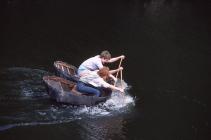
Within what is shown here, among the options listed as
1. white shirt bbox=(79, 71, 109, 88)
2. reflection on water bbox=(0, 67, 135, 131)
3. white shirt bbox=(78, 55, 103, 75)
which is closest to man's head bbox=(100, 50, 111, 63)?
white shirt bbox=(78, 55, 103, 75)

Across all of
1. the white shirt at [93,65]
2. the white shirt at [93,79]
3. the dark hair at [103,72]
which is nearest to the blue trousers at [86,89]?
the white shirt at [93,79]

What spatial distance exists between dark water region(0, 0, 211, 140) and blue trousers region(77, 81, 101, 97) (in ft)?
2.09

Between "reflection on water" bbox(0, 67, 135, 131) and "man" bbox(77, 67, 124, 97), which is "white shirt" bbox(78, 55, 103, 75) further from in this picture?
"reflection on water" bbox(0, 67, 135, 131)

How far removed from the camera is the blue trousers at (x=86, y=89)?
1692 cm

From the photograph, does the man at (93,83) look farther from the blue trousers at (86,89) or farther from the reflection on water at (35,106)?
the reflection on water at (35,106)

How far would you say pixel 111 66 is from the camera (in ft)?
76.4

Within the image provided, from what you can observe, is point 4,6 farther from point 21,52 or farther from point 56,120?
point 56,120

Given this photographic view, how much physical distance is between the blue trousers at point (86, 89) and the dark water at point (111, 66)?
64 cm

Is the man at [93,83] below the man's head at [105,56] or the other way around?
below

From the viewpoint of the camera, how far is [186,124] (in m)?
17.0

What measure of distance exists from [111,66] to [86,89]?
21.3 feet

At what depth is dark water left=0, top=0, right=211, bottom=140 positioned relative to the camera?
1552 centimetres

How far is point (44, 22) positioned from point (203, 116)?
52.6 ft

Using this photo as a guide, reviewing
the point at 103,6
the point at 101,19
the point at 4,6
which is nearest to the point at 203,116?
the point at 101,19
